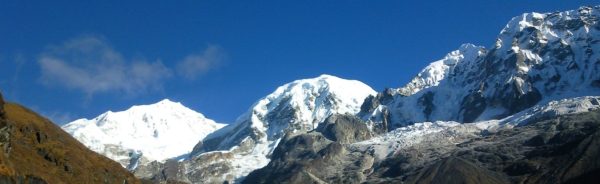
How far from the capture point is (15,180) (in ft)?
625

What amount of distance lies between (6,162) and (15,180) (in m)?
8.81

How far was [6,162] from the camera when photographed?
197375 millimetres
